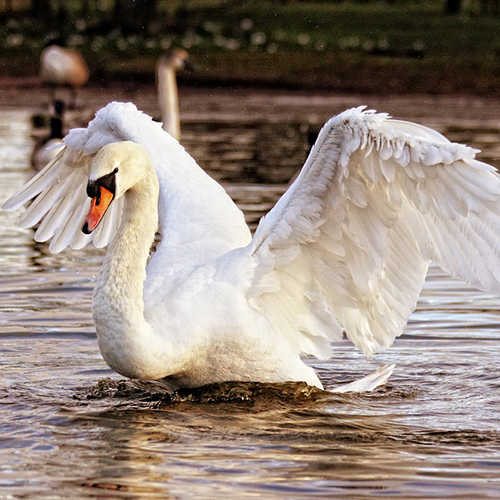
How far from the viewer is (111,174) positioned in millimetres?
6598

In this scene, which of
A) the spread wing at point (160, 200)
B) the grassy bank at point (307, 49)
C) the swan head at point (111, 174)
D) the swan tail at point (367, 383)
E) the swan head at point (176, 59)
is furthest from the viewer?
the grassy bank at point (307, 49)

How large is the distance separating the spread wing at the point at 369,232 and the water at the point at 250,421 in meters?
0.45

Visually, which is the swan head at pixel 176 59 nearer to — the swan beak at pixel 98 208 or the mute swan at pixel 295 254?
the mute swan at pixel 295 254

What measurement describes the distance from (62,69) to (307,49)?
837cm

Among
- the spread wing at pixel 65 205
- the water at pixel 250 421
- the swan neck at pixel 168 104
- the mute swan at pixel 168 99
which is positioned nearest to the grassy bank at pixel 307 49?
the mute swan at pixel 168 99

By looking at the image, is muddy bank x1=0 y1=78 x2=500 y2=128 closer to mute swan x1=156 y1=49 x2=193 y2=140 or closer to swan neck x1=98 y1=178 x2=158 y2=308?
Result: mute swan x1=156 y1=49 x2=193 y2=140

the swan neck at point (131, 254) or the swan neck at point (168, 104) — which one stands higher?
the swan neck at point (131, 254)

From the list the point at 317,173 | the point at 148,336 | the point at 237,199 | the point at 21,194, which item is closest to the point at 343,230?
the point at 317,173

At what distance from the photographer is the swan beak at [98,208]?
6379mm

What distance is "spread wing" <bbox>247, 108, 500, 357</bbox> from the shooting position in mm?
6422

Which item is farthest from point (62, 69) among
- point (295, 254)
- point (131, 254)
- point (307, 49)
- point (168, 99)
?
point (131, 254)

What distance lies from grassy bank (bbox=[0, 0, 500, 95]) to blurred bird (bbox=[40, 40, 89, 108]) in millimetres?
2577

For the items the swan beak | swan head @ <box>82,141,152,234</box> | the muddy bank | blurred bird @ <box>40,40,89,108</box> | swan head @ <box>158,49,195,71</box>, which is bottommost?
the muddy bank

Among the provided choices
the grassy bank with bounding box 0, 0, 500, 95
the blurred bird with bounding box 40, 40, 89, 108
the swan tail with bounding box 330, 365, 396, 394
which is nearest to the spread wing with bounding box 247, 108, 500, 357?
the swan tail with bounding box 330, 365, 396, 394
